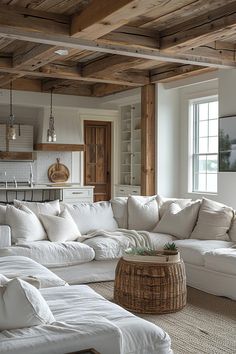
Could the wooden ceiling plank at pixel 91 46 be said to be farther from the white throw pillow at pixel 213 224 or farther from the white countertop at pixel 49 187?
the white countertop at pixel 49 187

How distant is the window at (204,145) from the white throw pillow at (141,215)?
2.04 metres

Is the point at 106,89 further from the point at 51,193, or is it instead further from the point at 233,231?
the point at 233,231

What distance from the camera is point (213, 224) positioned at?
5293 millimetres

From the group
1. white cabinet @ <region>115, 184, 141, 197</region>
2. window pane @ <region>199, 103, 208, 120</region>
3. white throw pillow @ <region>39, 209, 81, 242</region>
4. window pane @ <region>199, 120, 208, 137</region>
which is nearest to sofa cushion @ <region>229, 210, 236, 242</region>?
white throw pillow @ <region>39, 209, 81, 242</region>

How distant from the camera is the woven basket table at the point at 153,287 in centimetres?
395

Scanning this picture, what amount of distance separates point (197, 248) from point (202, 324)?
3.98 ft

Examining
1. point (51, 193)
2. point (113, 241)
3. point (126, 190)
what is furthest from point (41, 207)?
point (126, 190)

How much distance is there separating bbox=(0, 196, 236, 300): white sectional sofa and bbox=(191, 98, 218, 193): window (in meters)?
1.86

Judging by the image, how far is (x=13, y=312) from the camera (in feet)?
6.68

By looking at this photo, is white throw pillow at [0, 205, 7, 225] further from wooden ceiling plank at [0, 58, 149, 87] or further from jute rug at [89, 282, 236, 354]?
wooden ceiling plank at [0, 58, 149, 87]

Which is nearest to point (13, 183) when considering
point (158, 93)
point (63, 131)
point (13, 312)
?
point (63, 131)

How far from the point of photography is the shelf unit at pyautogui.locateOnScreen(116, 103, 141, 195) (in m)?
9.41

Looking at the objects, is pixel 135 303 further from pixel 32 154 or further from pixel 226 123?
pixel 32 154

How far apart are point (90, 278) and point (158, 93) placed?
391cm
